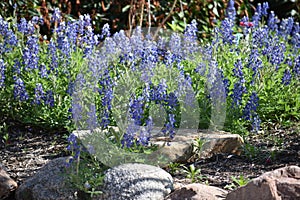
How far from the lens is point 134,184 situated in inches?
153

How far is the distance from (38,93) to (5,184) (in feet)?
3.91

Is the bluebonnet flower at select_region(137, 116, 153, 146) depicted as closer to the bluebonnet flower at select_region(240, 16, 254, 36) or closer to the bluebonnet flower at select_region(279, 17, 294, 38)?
the bluebonnet flower at select_region(240, 16, 254, 36)

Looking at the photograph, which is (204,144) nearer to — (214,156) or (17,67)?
(214,156)

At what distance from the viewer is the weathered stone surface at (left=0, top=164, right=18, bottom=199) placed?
4.27 metres

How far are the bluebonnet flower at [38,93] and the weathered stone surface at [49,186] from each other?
3.62ft

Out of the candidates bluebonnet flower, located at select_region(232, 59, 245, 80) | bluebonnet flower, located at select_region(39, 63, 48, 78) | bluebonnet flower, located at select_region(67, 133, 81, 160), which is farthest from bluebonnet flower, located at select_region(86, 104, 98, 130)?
bluebonnet flower, located at select_region(232, 59, 245, 80)

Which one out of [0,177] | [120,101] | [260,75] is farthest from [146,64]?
[0,177]

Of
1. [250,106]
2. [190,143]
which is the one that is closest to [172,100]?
[190,143]

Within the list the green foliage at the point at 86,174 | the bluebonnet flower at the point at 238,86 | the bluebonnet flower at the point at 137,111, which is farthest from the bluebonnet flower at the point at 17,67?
the bluebonnet flower at the point at 238,86

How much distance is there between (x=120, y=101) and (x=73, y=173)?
1.07m

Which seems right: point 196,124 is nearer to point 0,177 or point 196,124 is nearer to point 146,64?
point 146,64

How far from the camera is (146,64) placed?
5.17 m

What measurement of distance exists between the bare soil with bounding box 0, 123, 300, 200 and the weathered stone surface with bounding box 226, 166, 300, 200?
26.8 inches

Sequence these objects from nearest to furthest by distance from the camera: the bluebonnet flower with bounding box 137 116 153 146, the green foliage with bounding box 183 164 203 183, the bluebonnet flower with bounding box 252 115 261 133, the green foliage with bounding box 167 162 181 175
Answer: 1. the bluebonnet flower with bounding box 137 116 153 146
2. the green foliage with bounding box 183 164 203 183
3. the green foliage with bounding box 167 162 181 175
4. the bluebonnet flower with bounding box 252 115 261 133
